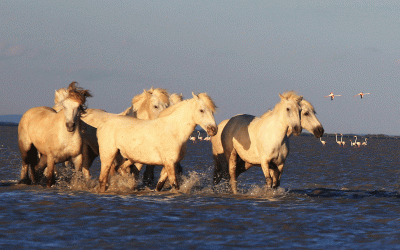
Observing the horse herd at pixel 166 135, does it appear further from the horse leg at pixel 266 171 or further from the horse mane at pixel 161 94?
the horse mane at pixel 161 94

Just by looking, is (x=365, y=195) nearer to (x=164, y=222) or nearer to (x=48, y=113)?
(x=164, y=222)

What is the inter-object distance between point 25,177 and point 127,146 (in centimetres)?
417

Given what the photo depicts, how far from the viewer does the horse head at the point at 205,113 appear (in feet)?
38.9

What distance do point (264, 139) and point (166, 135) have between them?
228cm

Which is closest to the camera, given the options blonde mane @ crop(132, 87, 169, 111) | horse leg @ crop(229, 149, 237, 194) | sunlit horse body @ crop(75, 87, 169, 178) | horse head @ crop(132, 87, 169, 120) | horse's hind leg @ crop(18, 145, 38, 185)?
horse leg @ crop(229, 149, 237, 194)

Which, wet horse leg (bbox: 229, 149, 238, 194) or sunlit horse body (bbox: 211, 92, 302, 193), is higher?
sunlit horse body (bbox: 211, 92, 302, 193)

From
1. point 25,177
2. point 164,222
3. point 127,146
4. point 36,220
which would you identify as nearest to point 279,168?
point 127,146

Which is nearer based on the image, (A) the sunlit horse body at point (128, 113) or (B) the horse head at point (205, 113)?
(B) the horse head at point (205, 113)

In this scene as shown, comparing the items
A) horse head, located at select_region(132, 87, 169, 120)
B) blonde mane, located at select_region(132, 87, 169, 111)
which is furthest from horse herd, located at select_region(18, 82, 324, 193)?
blonde mane, located at select_region(132, 87, 169, 111)

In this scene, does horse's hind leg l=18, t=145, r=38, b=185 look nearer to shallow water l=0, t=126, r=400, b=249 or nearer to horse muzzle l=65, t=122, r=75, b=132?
shallow water l=0, t=126, r=400, b=249

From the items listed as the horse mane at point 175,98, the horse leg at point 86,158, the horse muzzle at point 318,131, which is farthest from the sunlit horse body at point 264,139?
the horse leg at point 86,158

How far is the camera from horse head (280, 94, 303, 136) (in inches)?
489

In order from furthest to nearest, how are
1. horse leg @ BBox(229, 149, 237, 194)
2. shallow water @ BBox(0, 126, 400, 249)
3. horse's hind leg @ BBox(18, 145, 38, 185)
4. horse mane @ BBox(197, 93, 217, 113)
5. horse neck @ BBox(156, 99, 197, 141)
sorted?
horse's hind leg @ BBox(18, 145, 38, 185)
horse leg @ BBox(229, 149, 237, 194)
horse neck @ BBox(156, 99, 197, 141)
horse mane @ BBox(197, 93, 217, 113)
shallow water @ BBox(0, 126, 400, 249)

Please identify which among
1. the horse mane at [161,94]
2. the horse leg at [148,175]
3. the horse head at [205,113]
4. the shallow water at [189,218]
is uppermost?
the horse mane at [161,94]
